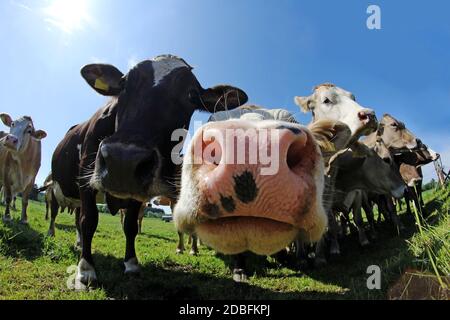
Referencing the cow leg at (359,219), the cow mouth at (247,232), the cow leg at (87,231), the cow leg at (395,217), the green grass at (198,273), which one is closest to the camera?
the cow mouth at (247,232)

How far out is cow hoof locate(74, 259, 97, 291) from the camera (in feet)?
14.7

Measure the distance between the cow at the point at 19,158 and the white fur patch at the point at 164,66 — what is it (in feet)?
26.3

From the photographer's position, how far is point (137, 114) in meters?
4.03

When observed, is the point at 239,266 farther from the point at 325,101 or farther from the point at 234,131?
the point at 234,131

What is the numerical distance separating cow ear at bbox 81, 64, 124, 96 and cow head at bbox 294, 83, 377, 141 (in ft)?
11.1

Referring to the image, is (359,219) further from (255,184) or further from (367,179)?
(255,184)

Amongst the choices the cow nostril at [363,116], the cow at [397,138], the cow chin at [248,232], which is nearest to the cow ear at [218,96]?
the cow nostril at [363,116]

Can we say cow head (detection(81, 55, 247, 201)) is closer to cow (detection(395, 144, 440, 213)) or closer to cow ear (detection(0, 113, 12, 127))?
cow ear (detection(0, 113, 12, 127))

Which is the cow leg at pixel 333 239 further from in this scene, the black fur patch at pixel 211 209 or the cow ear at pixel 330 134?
the black fur patch at pixel 211 209

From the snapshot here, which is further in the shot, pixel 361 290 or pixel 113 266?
pixel 113 266

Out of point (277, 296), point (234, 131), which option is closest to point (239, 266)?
point (277, 296)

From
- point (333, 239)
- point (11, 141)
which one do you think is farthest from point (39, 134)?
point (333, 239)

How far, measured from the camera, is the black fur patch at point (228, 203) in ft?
6.87

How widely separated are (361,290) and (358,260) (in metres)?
2.84
